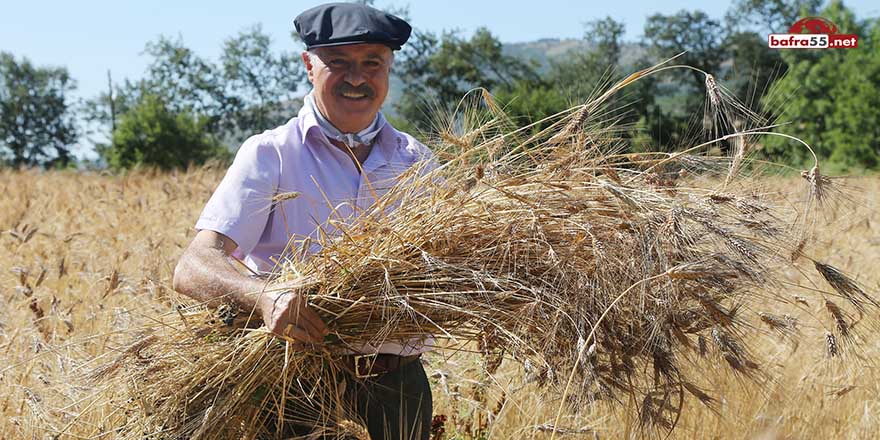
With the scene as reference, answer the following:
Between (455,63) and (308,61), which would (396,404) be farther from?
(455,63)

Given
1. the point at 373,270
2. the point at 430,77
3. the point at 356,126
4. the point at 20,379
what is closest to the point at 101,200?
the point at 20,379

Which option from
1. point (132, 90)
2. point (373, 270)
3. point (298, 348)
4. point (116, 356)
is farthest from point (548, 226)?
point (132, 90)

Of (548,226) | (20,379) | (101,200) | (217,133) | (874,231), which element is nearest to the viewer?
(548,226)

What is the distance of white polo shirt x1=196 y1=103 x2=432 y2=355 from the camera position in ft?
6.96

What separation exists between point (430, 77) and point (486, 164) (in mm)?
43755

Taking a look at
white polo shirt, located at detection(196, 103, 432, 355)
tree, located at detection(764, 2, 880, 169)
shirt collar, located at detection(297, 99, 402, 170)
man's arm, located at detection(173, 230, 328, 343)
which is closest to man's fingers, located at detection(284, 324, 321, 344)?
man's arm, located at detection(173, 230, 328, 343)

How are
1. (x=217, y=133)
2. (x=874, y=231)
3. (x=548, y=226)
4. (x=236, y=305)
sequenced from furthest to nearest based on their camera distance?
(x=217, y=133)
(x=874, y=231)
(x=236, y=305)
(x=548, y=226)

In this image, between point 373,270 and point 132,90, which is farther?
point 132,90

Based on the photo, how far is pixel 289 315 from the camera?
6.10 feet

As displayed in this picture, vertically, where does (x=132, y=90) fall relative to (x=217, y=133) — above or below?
above

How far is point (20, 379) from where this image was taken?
116 inches

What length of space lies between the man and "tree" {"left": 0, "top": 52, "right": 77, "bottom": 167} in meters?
59.2

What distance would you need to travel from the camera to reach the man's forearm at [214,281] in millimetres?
1928

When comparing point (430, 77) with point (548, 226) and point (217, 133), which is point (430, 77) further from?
point (548, 226)
